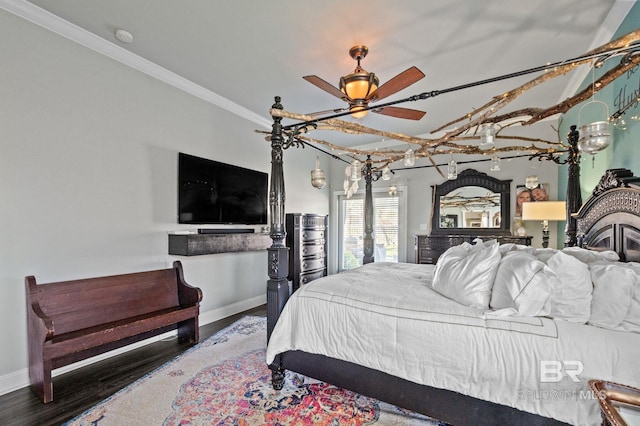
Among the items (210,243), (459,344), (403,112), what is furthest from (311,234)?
(459,344)

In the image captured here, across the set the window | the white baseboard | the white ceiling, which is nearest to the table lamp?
the white ceiling

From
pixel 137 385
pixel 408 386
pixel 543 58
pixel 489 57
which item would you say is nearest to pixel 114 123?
pixel 137 385

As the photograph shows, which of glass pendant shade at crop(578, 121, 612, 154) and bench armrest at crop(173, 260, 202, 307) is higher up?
glass pendant shade at crop(578, 121, 612, 154)

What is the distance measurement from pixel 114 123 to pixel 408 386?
11.4ft

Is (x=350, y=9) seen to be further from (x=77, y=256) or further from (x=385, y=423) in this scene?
(x=77, y=256)

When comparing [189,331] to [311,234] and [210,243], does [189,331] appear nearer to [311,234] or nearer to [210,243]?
[210,243]

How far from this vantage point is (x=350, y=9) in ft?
7.60

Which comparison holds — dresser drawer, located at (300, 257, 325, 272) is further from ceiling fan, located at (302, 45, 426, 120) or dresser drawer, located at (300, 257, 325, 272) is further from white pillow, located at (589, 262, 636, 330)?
white pillow, located at (589, 262, 636, 330)

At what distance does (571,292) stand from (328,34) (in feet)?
8.61

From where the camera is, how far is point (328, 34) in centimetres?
263

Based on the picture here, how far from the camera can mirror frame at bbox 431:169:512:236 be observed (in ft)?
16.5

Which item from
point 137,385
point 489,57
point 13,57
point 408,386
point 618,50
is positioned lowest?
point 137,385

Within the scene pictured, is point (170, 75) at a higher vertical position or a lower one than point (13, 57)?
higher

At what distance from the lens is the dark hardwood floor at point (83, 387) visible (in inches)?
79.1
